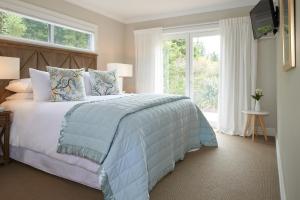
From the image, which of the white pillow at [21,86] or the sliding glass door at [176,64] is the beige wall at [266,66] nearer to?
the sliding glass door at [176,64]

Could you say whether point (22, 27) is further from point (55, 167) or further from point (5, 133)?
point (55, 167)

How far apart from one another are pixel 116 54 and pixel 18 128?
321 centimetres

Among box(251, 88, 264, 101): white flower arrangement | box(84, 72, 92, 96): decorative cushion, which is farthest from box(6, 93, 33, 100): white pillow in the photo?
box(251, 88, 264, 101): white flower arrangement

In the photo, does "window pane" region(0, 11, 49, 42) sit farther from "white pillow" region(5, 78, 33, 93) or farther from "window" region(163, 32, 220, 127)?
"window" region(163, 32, 220, 127)

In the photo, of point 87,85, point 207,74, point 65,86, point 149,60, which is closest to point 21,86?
point 65,86

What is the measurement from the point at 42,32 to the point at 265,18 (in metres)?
3.39

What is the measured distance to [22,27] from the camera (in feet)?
11.2

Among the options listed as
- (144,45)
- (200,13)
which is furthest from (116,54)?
(200,13)

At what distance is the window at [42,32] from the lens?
10.6 feet

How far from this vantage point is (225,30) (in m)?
4.27

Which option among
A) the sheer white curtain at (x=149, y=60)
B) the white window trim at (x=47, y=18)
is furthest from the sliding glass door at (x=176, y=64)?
the white window trim at (x=47, y=18)

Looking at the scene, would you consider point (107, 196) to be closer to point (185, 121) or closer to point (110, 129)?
point (110, 129)

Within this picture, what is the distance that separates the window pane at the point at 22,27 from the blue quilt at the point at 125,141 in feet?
6.49

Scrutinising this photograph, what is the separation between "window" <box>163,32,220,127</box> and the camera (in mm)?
4688
